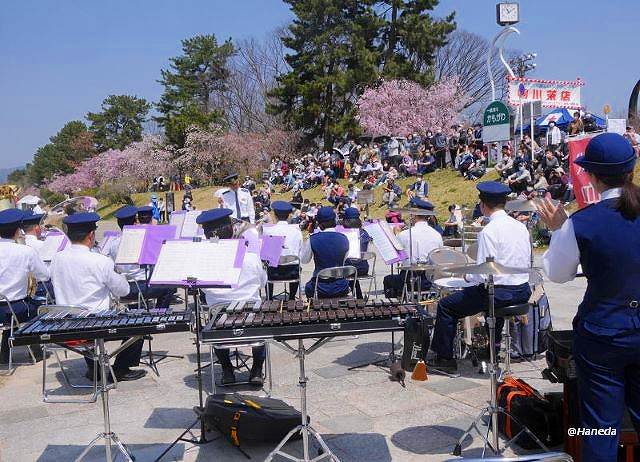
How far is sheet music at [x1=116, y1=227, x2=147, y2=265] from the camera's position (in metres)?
7.24

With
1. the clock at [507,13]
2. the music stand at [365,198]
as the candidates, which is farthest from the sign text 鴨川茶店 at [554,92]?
the music stand at [365,198]

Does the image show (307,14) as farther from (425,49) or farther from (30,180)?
(30,180)

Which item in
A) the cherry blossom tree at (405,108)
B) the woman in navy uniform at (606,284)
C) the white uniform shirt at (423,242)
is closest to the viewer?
the woman in navy uniform at (606,284)

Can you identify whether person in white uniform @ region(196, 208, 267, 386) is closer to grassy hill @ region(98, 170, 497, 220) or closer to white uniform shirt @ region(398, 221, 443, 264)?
white uniform shirt @ region(398, 221, 443, 264)

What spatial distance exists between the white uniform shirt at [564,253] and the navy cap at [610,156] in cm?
12

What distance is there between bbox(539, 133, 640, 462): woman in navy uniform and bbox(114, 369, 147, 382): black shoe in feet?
16.3

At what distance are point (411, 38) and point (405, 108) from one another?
4933mm

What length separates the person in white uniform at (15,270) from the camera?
23.5 feet

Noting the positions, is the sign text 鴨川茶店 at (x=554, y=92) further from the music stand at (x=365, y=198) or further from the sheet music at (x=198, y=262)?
the sheet music at (x=198, y=262)

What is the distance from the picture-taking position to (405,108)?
134 feet

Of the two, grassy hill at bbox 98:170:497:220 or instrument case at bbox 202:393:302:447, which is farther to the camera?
grassy hill at bbox 98:170:497:220

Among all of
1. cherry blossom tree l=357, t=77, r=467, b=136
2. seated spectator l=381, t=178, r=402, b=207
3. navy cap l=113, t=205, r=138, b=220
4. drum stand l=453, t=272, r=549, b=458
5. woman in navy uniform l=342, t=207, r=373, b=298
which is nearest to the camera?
drum stand l=453, t=272, r=549, b=458

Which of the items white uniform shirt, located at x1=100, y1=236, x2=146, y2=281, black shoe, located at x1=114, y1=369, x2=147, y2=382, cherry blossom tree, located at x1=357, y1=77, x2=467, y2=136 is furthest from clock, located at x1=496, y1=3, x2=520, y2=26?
black shoe, located at x1=114, y1=369, x2=147, y2=382

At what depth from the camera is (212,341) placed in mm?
3863
